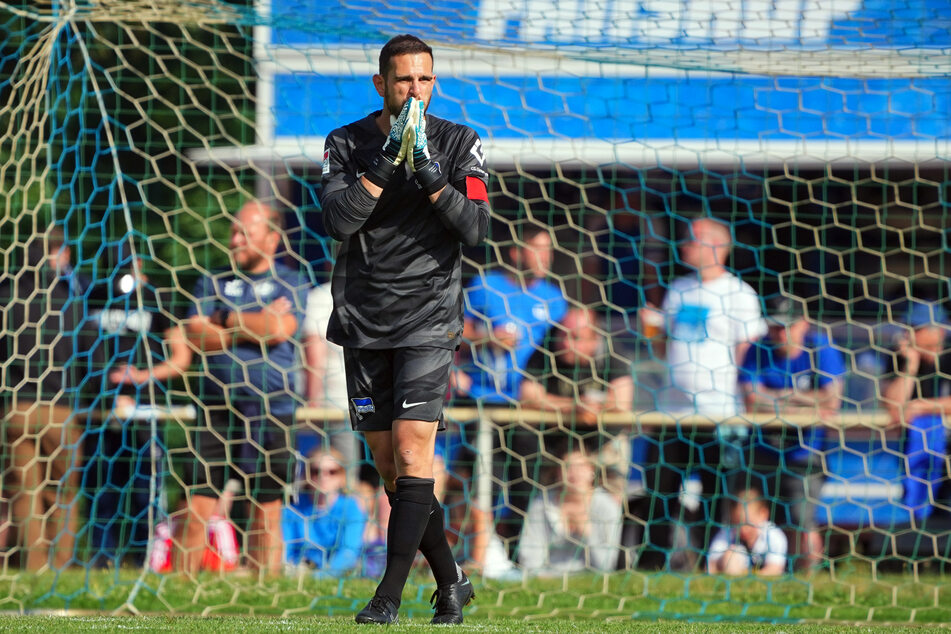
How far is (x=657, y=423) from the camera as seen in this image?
6629 mm

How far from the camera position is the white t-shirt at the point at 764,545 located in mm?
6707

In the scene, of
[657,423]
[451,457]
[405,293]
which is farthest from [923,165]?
[405,293]

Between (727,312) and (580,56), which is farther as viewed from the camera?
(727,312)

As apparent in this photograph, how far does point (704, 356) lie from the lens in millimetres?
6699

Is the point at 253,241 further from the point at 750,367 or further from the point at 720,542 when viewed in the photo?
the point at 720,542

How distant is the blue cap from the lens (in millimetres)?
6926

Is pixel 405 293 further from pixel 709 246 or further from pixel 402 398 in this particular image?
pixel 709 246

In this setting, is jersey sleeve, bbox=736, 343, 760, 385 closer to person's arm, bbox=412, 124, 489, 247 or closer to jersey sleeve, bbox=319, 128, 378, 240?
person's arm, bbox=412, 124, 489, 247

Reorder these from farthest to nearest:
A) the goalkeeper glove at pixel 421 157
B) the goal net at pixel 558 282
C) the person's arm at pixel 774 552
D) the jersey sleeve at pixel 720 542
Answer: the jersey sleeve at pixel 720 542
the person's arm at pixel 774 552
the goal net at pixel 558 282
the goalkeeper glove at pixel 421 157

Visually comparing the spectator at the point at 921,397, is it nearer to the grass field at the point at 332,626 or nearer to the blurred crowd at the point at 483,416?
the blurred crowd at the point at 483,416

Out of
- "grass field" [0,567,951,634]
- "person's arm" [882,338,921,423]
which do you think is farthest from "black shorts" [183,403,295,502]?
"person's arm" [882,338,921,423]

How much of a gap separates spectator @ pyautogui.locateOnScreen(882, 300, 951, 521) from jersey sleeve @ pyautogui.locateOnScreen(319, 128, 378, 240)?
146 inches

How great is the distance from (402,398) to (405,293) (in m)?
0.34

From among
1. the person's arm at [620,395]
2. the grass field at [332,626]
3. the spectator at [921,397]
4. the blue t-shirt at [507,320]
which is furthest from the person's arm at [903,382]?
the grass field at [332,626]
